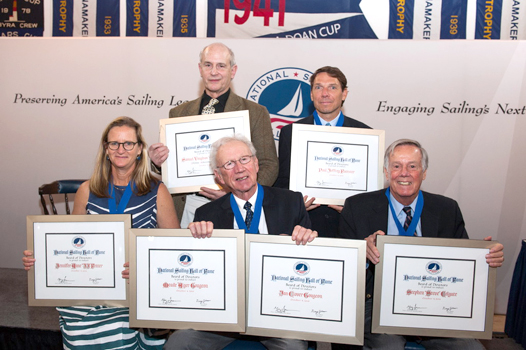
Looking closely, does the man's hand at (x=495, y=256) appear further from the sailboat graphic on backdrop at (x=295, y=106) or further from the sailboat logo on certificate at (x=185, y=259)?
the sailboat graphic on backdrop at (x=295, y=106)

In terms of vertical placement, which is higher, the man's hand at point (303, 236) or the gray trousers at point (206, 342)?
the man's hand at point (303, 236)

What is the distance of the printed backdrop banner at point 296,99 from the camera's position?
499 cm

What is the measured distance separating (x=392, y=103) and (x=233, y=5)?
8.55 ft

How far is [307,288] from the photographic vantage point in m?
2.26

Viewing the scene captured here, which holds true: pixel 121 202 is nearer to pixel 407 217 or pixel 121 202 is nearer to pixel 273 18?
pixel 407 217

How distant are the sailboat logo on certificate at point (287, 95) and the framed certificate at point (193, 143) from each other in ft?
7.40

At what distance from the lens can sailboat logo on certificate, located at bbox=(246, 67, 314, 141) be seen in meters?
5.21

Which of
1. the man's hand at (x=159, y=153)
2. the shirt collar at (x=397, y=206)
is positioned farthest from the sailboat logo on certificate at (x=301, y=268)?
the man's hand at (x=159, y=153)

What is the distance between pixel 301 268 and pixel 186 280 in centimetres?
60

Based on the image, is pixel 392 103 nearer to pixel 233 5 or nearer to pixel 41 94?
pixel 233 5

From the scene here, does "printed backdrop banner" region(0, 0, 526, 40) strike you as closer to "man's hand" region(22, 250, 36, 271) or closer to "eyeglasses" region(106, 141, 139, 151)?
"eyeglasses" region(106, 141, 139, 151)
